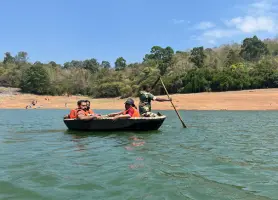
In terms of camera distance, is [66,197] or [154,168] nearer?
[66,197]

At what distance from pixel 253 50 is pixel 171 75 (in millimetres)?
33009

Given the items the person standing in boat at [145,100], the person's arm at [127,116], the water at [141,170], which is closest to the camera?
the water at [141,170]

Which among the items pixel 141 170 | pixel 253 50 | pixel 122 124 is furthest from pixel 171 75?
pixel 141 170

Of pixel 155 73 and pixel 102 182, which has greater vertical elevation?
pixel 155 73

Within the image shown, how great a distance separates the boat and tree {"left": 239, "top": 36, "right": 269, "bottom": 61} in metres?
75.8

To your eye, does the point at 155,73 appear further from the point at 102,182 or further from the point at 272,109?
the point at 102,182

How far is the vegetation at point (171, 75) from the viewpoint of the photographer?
52369 mm

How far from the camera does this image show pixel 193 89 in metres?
54.5

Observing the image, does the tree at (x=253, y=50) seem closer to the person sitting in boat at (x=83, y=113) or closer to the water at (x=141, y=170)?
the person sitting in boat at (x=83, y=113)

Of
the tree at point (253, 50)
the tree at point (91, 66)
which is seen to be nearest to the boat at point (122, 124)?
the tree at point (253, 50)

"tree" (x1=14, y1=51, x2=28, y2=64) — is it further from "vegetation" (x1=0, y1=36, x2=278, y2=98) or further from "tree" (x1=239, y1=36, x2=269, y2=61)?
"tree" (x1=239, y1=36, x2=269, y2=61)

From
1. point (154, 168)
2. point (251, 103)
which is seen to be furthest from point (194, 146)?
point (251, 103)

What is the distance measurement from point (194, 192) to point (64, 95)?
70.1 metres

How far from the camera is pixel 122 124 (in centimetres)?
1512
